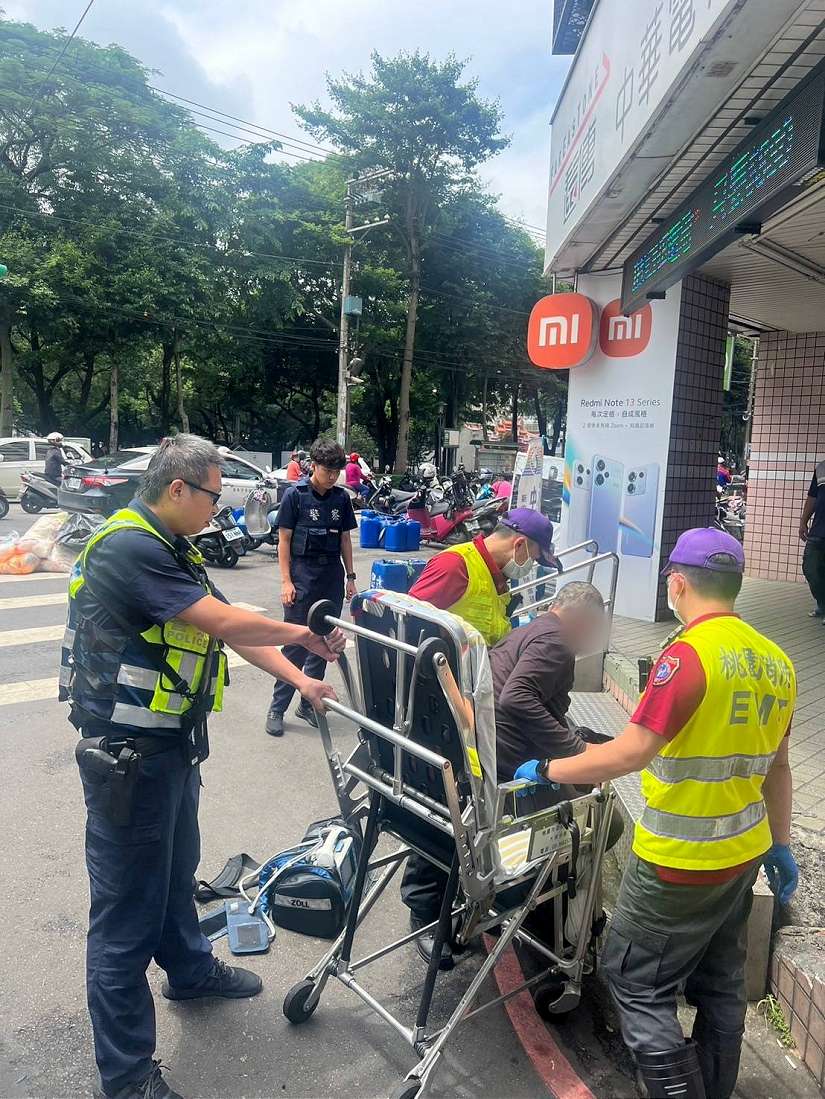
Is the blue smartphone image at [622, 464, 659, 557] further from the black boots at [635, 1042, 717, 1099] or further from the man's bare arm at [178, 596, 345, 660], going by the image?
the black boots at [635, 1042, 717, 1099]

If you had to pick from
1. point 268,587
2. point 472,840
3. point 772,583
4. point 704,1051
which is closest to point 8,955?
point 472,840

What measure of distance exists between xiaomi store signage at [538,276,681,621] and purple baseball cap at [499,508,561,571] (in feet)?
14.3

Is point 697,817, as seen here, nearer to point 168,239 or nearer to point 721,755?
point 721,755

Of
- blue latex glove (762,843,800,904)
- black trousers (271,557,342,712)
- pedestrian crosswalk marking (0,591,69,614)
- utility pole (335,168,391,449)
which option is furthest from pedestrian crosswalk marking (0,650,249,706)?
utility pole (335,168,391,449)

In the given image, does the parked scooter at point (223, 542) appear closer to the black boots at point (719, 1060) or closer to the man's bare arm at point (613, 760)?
the man's bare arm at point (613, 760)

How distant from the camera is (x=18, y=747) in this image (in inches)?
188

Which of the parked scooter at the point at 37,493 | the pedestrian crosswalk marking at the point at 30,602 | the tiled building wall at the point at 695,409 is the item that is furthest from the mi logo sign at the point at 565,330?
the parked scooter at the point at 37,493

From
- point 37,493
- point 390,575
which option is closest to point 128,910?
point 390,575

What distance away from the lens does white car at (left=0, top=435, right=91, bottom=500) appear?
17.9 meters

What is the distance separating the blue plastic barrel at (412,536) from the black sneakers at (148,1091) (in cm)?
1196

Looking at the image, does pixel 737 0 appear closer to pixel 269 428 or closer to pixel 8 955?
pixel 8 955

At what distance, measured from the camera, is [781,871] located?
104 inches

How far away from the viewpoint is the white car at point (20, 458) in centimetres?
1786

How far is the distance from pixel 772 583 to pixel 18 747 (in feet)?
30.5
